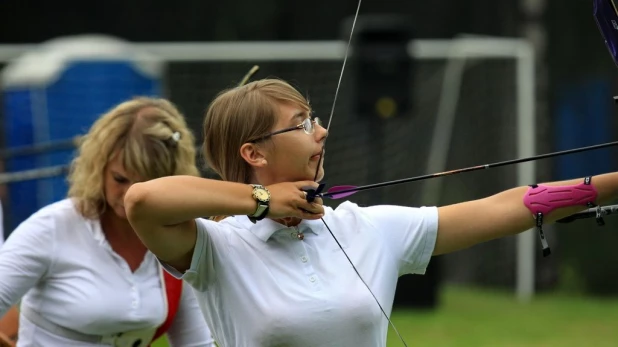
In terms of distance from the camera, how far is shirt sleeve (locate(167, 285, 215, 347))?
3.77 metres

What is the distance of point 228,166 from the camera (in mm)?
2891

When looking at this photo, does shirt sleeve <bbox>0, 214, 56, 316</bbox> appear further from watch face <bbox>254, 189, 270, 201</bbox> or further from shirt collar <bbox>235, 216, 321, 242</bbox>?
watch face <bbox>254, 189, 270, 201</bbox>

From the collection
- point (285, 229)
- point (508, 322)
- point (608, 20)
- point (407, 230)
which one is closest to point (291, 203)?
point (285, 229)

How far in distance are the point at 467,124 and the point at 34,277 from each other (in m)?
7.51

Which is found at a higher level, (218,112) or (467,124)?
(218,112)

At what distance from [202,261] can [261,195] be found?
0.72 ft

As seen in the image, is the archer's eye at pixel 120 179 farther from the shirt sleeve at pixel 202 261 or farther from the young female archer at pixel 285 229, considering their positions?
the shirt sleeve at pixel 202 261

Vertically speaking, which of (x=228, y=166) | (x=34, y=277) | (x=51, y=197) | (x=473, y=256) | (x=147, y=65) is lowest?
(x=473, y=256)

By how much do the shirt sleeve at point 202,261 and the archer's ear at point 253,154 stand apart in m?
0.17

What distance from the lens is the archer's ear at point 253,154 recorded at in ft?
9.18

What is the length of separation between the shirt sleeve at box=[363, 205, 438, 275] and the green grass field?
468 centimetres

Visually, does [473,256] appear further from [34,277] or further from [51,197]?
[34,277]

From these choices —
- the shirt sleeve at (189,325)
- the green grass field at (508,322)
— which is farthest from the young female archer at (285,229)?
the green grass field at (508,322)

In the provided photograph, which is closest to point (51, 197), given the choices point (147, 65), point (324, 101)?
point (147, 65)
